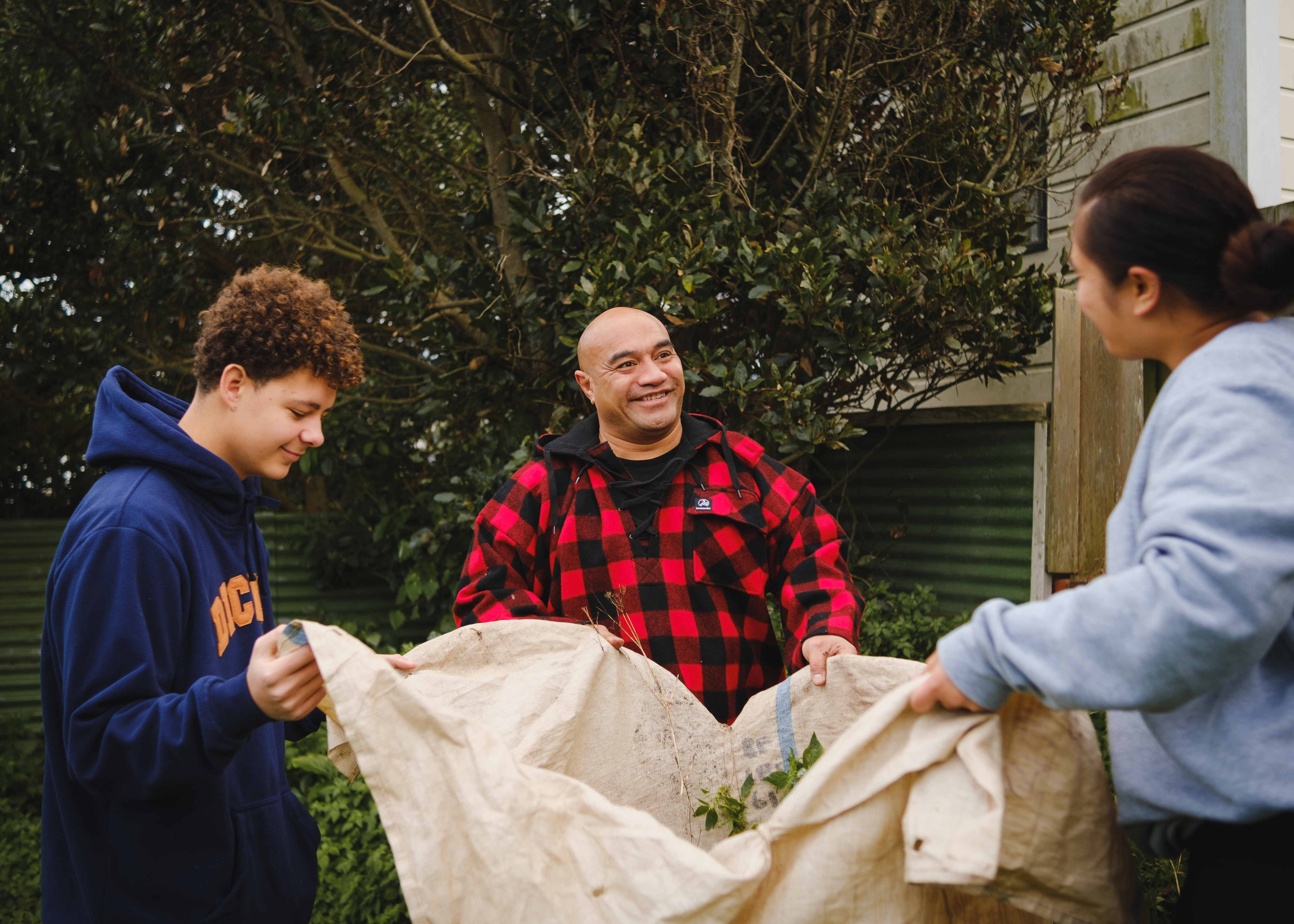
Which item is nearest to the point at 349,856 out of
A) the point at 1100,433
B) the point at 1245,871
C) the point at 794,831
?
the point at 794,831

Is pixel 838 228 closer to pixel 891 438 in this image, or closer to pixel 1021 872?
pixel 891 438

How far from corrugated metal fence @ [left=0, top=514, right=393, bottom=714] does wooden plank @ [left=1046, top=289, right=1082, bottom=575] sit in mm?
4460

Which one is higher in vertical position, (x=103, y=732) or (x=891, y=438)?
(x=891, y=438)

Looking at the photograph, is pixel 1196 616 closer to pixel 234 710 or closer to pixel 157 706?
pixel 234 710

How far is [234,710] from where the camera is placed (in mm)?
1520

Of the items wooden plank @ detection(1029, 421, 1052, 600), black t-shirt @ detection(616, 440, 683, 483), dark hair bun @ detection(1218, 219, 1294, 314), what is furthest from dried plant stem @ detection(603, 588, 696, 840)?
wooden plank @ detection(1029, 421, 1052, 600)

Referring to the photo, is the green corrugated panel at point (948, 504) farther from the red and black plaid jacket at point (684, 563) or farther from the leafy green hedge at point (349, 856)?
the leafy green hedge at point (349, 856)

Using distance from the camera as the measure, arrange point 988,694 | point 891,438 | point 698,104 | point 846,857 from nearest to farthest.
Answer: point 988,694, point 846,857, point 698,104, point 891,438

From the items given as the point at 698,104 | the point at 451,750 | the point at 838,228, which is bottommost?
the point at 451,750

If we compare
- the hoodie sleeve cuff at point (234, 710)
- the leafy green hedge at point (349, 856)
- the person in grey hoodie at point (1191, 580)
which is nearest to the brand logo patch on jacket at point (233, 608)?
the hoodie sleeve cuff at point (234, 710)

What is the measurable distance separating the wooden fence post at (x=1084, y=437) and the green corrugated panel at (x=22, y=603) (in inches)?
243

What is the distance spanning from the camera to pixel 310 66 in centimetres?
538

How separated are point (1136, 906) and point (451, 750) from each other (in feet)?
3.61

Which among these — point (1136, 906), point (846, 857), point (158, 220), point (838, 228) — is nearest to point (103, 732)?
point (846, 857)
